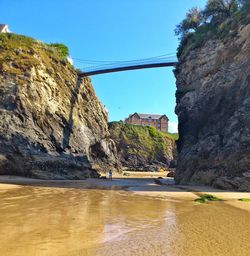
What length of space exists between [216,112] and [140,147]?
73.7 metres

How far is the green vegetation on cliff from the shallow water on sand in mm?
30936

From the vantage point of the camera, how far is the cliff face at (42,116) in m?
36.1

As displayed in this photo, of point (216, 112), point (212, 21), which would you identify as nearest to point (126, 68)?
point (212, 21)

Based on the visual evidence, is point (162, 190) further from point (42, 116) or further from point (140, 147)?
point (140, 147)

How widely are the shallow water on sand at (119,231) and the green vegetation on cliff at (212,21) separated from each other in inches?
1218

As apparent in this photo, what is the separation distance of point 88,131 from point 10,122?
19.7m

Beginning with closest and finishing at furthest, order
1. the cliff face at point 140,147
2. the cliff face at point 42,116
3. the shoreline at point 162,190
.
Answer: the shoreline at point 162,190 < the cliff face at point 42,116 < the cliff face at point 140,147

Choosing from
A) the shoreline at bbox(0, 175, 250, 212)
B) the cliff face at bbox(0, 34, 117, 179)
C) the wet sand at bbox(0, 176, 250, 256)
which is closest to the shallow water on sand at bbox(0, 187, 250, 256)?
the wet sand at bbox(0, 176, 250, 256)

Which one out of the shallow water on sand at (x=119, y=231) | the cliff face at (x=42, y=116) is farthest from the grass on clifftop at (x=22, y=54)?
the shallow water on sand at (x=119, y=231)

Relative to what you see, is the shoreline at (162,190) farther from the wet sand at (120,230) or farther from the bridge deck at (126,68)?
the bridge deck at (126,68)

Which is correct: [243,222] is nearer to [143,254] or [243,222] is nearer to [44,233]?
[143,254]

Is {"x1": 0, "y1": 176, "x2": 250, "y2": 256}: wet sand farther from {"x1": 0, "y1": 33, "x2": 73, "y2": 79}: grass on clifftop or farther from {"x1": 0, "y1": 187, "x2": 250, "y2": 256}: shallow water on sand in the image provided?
{"x1": 0, "y1": 33, "x2": 73, "y2": 79}: grass on clifftop

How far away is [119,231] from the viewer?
9719 mm

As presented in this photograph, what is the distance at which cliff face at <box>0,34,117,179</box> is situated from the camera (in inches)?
1421
